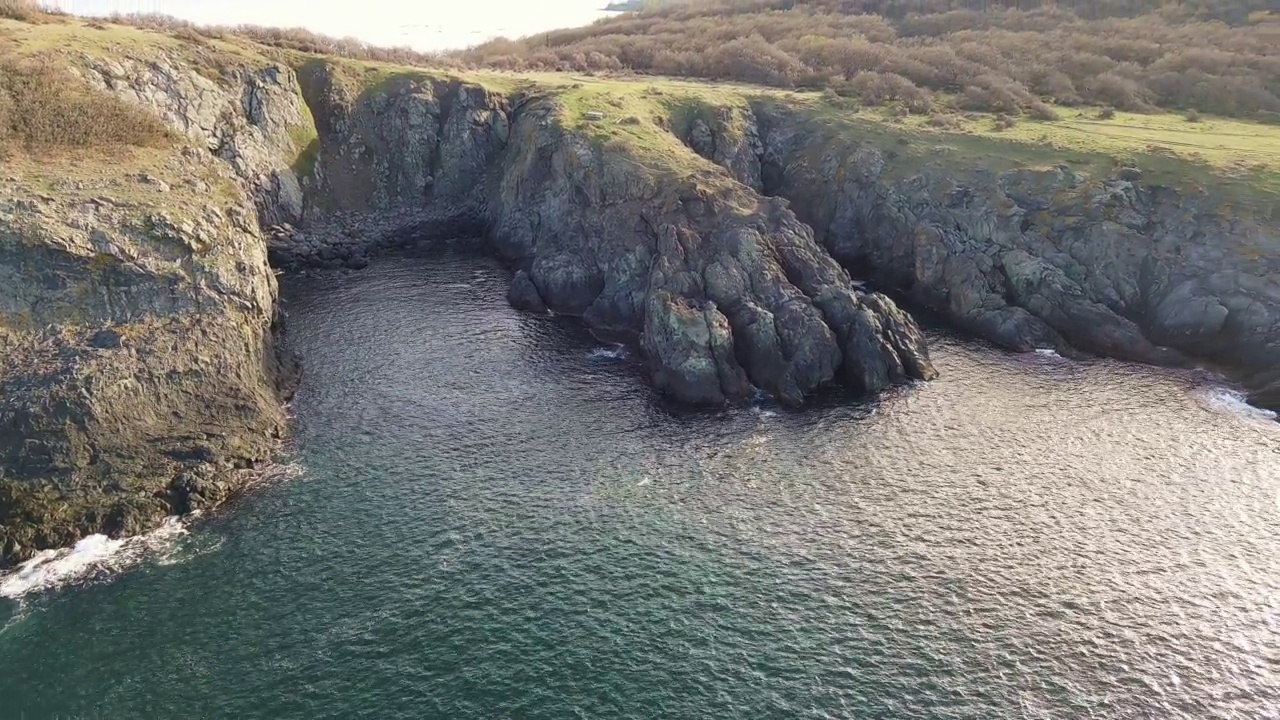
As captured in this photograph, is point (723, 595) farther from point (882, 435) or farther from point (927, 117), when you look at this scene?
point (927, 117)

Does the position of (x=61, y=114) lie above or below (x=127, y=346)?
above

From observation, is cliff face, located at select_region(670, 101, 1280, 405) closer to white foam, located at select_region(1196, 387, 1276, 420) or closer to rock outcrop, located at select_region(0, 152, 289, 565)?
white foam, located at select_region(1196, 387, 1276, 420)

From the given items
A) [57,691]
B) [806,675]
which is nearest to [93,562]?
[57,691]

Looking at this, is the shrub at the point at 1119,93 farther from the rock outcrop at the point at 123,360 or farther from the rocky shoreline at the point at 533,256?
the rock outcrop at the point at 123,360

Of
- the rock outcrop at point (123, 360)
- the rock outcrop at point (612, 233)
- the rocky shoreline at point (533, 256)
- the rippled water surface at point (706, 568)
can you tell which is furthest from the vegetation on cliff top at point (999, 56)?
the rock outcrop at point (123, 360)

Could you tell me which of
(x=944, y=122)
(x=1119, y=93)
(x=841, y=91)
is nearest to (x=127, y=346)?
(x=944, y=122)

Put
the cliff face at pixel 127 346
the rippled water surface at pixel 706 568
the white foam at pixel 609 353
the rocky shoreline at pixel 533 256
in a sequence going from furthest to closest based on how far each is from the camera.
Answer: the white foam at pixel 609 353 < the rocky shoreline at pixel 533 256 < the cliff face at pixel 127 346 < the rippled water surface at pixel 706 568

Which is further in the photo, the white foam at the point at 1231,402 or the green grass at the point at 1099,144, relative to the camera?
the green grass at the point at 1099,144

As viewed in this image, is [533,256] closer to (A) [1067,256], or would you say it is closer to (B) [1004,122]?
(A) [1067,256]
